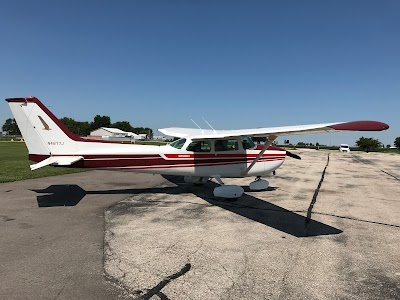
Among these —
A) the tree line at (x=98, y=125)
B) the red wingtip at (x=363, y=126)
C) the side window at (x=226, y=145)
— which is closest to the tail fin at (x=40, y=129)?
the side window at (x=226, y=145)

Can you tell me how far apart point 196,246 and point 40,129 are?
6.80 m

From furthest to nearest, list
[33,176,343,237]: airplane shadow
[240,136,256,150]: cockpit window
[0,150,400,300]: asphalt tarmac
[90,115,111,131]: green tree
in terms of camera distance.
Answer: [90,115,111,131]: green tree → [240,136,256,150]: cockpit window → [33,176,343,237]: airplane shadow → [0,150,400,300]: asphalt tarmac

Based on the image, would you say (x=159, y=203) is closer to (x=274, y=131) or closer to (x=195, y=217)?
(x=195, y=217)

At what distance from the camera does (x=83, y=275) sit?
4625 mm

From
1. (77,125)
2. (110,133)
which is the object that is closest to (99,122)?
(77,125)

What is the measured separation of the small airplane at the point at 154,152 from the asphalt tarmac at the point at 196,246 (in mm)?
1045

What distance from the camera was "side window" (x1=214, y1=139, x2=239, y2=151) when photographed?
1066 cm

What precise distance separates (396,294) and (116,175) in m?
14.3

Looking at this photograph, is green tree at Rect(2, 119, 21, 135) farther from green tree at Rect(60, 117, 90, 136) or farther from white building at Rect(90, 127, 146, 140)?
white building at Rect(90, 127, 146, 140)

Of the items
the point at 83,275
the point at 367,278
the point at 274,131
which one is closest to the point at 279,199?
the point at 274,131

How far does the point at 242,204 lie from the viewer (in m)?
9.57

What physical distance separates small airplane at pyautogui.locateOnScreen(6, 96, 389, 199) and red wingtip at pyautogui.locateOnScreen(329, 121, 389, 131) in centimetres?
209

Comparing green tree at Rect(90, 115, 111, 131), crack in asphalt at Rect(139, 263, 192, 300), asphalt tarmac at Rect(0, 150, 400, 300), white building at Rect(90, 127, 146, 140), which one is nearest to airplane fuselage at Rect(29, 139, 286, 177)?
asphalt tarmac at Rect(0, 150, 400, 300)

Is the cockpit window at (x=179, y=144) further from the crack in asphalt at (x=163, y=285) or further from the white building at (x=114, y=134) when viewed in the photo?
the white building at (x=114, y=134)
